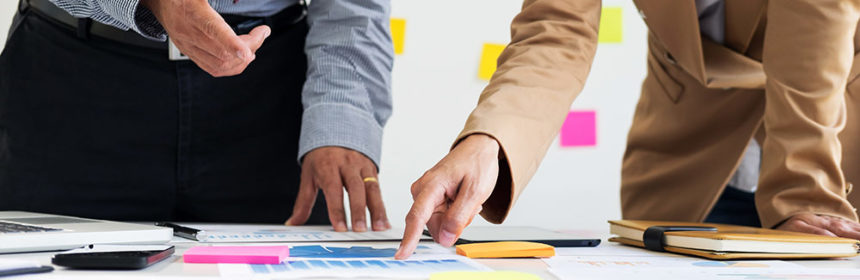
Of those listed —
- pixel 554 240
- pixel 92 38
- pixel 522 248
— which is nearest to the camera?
pixel 522 248

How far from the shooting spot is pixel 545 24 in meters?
0.91

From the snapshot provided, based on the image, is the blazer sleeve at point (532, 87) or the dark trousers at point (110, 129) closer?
the blazer sleeve at point (532, 87)

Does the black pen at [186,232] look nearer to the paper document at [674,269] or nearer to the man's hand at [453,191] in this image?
the man's hand at [453,191]

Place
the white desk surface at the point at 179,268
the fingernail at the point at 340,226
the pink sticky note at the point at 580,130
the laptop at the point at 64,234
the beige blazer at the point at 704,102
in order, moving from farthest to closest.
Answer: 1. the pink sticky note at the point at 580,130
2. the fingernail at the point at 340,226
3. the beige blazer at the point at 704,102
4. the laptop at the point at 64,234
5. the white desk surface at the point at 179,268

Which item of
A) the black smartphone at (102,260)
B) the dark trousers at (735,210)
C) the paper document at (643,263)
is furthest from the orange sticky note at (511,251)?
the dark trousers at (735,210)

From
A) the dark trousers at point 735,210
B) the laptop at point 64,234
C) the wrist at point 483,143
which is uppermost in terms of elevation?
the wrist at point 483,143

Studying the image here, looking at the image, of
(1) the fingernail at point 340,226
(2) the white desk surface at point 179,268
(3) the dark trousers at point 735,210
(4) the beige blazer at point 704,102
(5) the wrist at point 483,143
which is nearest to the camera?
A: (2) the white desk surface at point 179,268

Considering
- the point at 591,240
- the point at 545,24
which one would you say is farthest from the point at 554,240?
the point at 545,24

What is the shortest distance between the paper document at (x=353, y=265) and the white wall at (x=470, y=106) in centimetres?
153

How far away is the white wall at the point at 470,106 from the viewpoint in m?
2.20

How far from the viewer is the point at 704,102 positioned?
3.75ft

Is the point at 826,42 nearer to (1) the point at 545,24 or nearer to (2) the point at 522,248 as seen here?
(1) the point at 545,24

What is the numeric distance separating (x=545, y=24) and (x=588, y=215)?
4.96 feet

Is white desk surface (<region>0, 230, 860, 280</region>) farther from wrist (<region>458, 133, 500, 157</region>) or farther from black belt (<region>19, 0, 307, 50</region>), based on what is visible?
black belt (<region>19, 0, 307, 50</region>)
